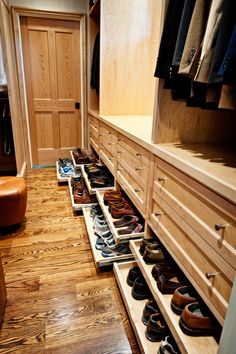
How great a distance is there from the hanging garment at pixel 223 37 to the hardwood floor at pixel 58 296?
4.42 ft

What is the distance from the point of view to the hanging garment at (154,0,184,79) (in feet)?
3.40

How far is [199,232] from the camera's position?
36.3 inches

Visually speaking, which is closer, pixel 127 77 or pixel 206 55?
pixel 206 55

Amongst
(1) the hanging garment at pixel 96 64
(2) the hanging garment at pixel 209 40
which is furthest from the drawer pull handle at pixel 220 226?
(1) the hanging garment at pixel 96 64

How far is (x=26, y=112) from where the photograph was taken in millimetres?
3553

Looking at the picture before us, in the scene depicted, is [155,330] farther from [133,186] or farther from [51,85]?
[51,85]

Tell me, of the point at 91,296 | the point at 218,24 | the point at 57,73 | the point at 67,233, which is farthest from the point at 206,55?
the point at 57,73

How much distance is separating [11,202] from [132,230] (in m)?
1.10

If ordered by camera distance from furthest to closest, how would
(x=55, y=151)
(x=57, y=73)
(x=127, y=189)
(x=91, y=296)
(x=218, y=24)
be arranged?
(x=55, y=151) → (x=57, y=73) → (x=127, y=189) → (x=91, y=296) → (x=218, y=24)

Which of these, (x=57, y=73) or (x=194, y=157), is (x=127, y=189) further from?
(x=57, y=73)

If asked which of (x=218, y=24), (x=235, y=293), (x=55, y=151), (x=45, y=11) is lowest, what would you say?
(x=55, y=151)

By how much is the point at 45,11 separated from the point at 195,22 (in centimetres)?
308

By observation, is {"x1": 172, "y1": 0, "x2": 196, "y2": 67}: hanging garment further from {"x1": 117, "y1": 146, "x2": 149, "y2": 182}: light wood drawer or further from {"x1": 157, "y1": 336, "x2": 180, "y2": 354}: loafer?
{"x1": 157, "y1": 336, "x2": 180, "y2": 354}: loafer

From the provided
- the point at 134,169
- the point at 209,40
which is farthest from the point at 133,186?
the point at 209,40
